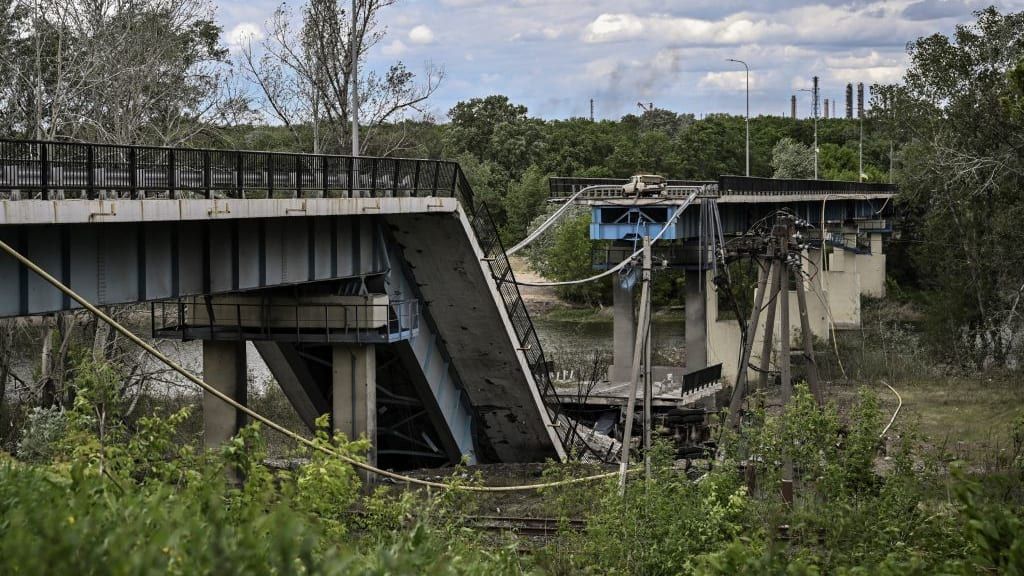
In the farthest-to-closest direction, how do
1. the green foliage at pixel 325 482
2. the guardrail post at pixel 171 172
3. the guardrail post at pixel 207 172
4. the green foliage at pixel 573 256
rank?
the green foliage at pixel 573 256 < the guardrail post at pixel 207 172 < the guardrail post at pixel 171 172 < the green foliage at pixel 325 482

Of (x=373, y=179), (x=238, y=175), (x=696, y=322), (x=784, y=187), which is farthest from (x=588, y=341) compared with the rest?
(x=238, y=175)

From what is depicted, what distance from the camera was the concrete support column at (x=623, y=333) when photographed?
46.1 m

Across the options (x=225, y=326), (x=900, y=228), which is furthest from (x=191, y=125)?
(x=900, y=228)

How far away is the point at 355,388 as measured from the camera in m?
23.7

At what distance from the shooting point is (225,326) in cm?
2364

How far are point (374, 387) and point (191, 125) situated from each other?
56.0 feet

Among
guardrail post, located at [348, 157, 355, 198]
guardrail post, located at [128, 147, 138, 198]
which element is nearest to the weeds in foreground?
guardrail post, located at [128, 147, 138, 198]

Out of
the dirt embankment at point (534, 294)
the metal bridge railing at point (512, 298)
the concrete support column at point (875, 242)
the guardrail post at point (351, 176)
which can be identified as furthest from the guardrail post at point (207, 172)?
the concrete support column at point (875, 242)

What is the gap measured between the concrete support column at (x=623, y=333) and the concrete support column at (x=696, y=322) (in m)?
2.25

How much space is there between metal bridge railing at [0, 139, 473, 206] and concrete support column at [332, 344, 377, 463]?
3282mm

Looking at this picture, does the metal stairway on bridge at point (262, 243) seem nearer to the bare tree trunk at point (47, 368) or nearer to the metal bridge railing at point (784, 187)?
the bare tree trunk at point (47, 368)

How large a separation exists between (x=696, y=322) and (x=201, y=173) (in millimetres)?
32215

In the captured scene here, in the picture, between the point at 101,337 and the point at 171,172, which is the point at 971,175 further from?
the point at 171,172

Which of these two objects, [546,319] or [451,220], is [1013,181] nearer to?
[451,220]
